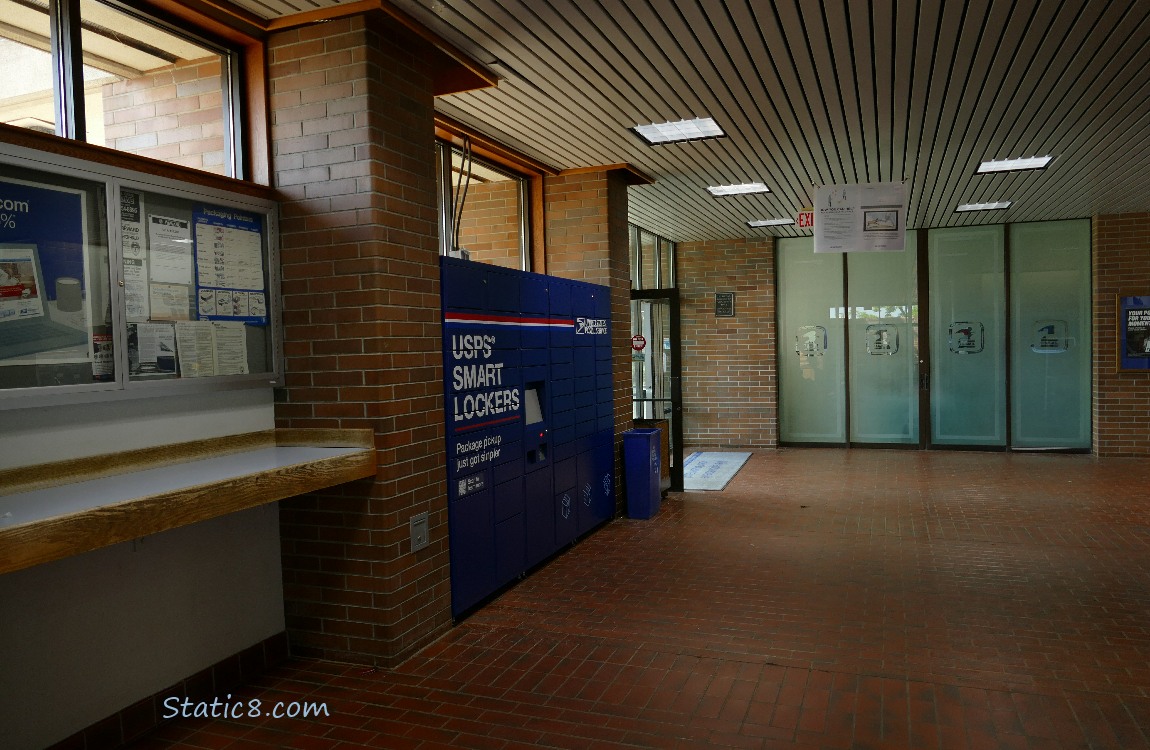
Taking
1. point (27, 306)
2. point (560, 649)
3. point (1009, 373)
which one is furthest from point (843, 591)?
point (1009, 373)

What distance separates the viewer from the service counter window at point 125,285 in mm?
2928

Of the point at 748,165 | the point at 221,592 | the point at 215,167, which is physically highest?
the point at 748,165

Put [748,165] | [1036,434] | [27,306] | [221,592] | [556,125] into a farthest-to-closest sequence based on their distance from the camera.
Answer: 1. [1036,434]
2. [748,165]
3. [556,125]
4. [221,592]
5. [27,306]

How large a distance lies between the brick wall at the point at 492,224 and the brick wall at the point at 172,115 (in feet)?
8.43

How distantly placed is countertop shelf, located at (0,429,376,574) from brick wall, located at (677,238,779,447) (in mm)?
8948

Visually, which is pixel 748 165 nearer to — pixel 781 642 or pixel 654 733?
pixel 781 642

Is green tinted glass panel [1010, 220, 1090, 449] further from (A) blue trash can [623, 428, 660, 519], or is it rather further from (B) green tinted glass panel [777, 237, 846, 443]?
(A) blue trash can [623, 428, 660, 519]

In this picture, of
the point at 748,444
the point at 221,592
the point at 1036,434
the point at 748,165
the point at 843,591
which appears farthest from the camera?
A: the point at 748,444

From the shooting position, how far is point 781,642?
4.25 meters

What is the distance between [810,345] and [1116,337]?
3937mm

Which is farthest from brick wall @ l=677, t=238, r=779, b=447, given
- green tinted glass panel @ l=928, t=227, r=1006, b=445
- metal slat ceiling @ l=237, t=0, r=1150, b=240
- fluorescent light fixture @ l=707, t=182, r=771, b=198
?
metal slat ceiling @ l=237, t=0, r=1150, b=240

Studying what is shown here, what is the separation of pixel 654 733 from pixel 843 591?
233cm

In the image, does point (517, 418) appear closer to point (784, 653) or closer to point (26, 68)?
point (784, 653)

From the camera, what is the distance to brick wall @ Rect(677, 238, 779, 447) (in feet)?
39.4
